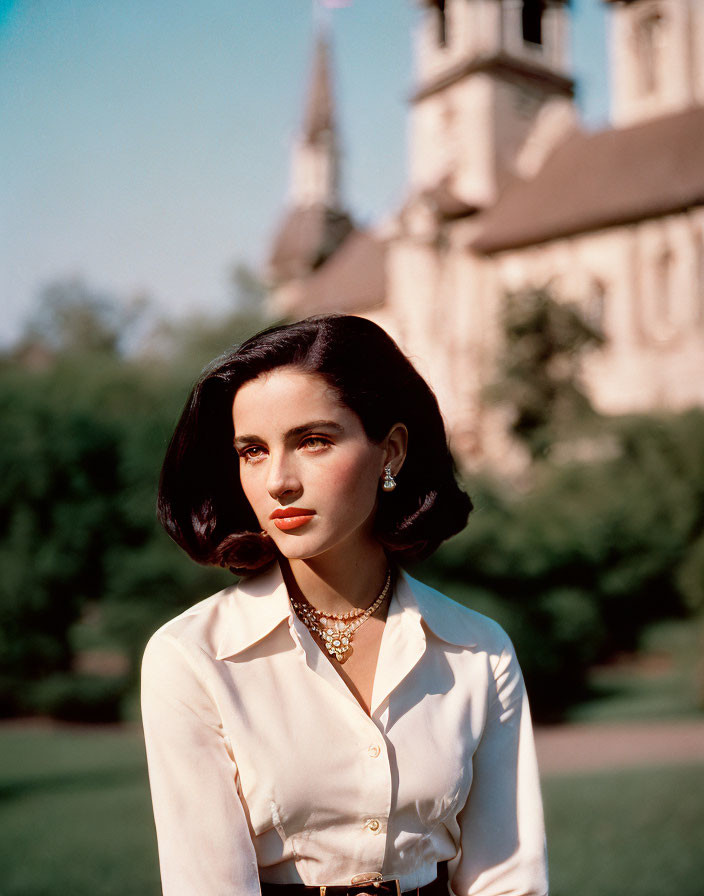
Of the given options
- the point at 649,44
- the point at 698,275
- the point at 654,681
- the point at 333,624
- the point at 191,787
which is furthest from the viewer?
the point at 649,44

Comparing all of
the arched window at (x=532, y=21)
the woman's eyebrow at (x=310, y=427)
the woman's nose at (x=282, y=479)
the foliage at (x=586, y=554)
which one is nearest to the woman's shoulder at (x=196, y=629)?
the woman's nose at (x=282, y=479)

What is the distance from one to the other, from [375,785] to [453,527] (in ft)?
1.86

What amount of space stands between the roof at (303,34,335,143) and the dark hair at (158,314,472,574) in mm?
40528

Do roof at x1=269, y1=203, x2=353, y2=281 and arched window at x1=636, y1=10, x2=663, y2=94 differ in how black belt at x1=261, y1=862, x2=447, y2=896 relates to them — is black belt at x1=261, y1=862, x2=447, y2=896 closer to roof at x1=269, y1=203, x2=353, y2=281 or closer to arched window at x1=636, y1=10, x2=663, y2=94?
arched window at x1=636, y1=10, x2=663, y2=94

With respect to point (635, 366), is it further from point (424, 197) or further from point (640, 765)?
point (640, 765)

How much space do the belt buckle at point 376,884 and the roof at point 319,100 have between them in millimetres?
41081

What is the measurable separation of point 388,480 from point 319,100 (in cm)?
4223

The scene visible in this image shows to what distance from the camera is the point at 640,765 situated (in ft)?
33.9

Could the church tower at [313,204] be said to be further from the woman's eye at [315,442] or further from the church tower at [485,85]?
the woman's eye at [315,442]

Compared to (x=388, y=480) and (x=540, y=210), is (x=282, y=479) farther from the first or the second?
(x=540, y=210)

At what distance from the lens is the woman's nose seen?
5.29 ft

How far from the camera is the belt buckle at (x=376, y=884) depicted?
1.58 metres

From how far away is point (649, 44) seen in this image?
25.5 m

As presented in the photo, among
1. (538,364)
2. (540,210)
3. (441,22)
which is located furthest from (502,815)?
(441,22)
